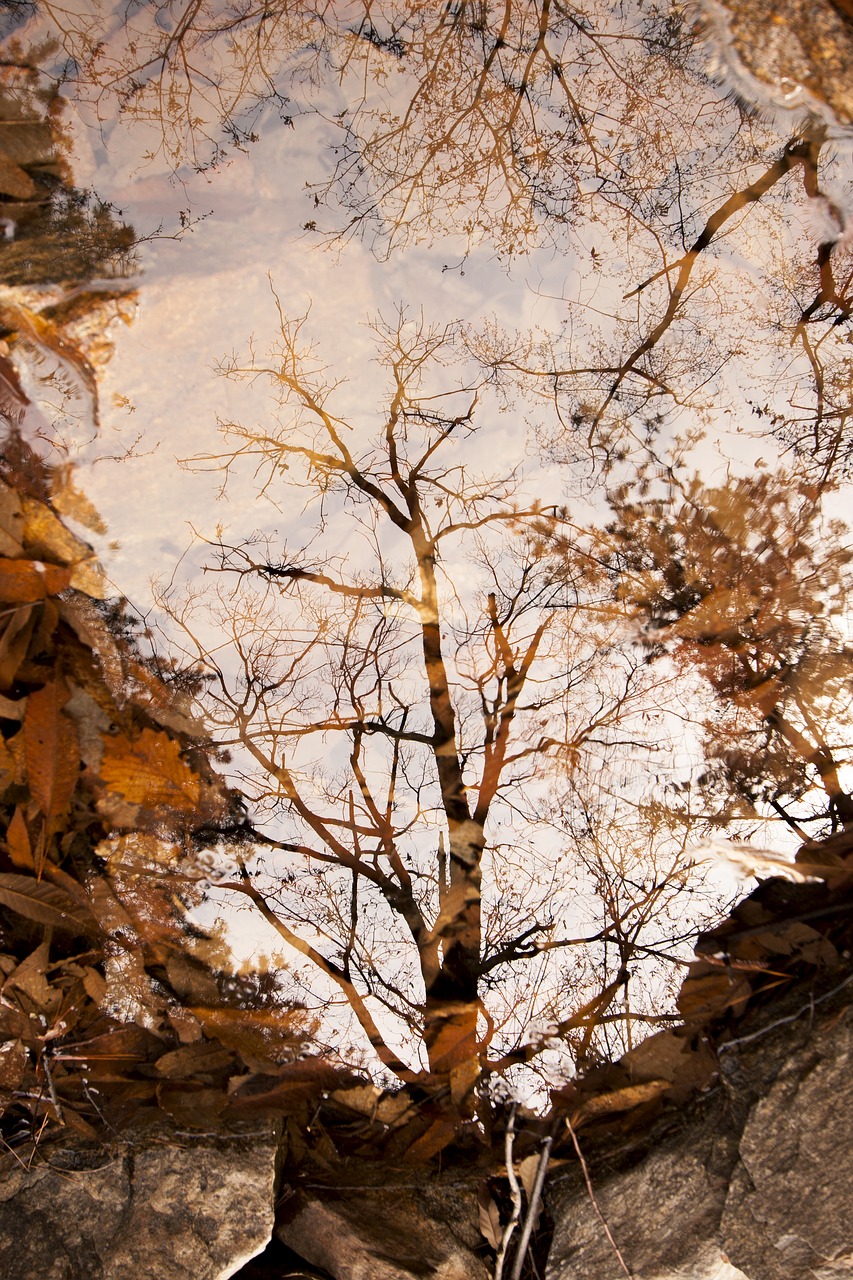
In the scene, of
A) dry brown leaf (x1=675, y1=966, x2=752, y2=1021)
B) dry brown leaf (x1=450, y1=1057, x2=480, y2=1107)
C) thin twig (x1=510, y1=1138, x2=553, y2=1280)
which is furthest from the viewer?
dry brown leaf (x1=450, y1=1057, x2=480, y2=1107)

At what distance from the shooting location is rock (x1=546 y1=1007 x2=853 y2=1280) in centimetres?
117

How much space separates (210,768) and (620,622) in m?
1.10

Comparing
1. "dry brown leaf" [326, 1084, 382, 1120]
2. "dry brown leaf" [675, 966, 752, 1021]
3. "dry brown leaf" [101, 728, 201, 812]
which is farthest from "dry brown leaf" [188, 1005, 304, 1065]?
"dry brown leaf" [675, 966, 752, 1021]

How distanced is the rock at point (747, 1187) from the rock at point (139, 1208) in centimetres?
56

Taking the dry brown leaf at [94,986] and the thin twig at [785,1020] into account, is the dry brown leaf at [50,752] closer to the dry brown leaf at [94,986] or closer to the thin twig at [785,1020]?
the dry brown leaf at [94,986]

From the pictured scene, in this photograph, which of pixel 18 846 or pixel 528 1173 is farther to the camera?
pixel 18 846

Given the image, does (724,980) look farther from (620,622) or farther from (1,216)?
(1,216)

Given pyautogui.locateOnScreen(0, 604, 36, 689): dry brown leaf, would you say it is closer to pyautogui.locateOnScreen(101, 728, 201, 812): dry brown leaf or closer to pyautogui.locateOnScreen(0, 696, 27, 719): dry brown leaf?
pyautogui.locateOnScreen(0, 696, 27, 719): dry brown leaf

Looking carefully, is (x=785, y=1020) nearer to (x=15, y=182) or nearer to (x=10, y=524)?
(x=10, y=524)

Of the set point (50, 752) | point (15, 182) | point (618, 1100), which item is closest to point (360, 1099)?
point (618, 1100)

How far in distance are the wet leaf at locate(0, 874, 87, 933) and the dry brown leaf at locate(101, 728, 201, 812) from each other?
0.25 m

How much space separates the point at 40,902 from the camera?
149 cm

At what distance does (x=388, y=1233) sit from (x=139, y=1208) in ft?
1.44

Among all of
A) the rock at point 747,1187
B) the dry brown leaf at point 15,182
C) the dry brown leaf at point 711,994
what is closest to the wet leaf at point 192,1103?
the rock at point 747,1187
